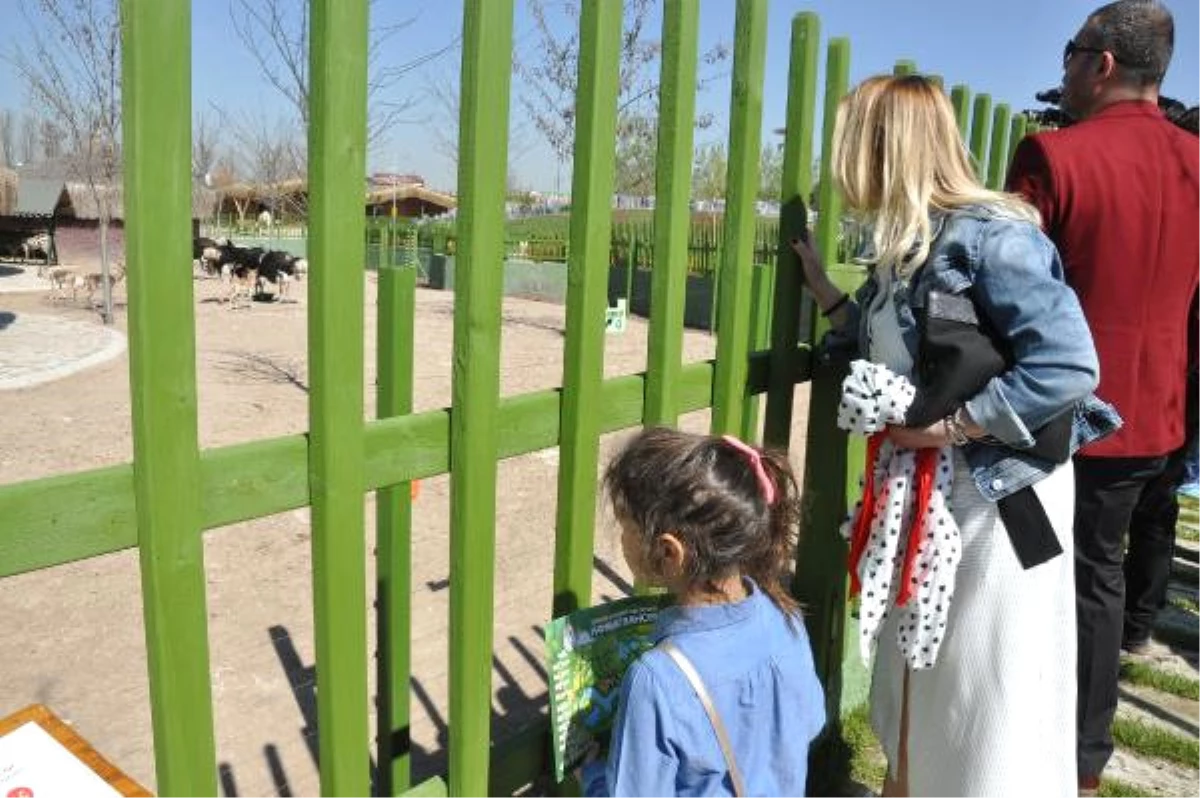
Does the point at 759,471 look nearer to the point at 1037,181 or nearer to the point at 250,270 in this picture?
the point at 1037,181

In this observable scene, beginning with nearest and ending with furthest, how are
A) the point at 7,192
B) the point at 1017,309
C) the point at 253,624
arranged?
the point at 1017,309 < the point at 253,624 < the point at 7,192

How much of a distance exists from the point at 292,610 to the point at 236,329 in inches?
449

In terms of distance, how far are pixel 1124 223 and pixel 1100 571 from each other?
0.83 meters

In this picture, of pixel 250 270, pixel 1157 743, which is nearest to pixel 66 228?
pixel 250 270

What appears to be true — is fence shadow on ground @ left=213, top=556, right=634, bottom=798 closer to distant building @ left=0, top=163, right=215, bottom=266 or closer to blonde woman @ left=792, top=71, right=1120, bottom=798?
blonde woman @ left=792, top=71, right=1120, bottom=798

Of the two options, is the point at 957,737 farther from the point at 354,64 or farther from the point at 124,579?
the point at 124,579

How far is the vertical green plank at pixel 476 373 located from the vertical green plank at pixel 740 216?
26.6 inches

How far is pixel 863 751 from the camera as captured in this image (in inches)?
114

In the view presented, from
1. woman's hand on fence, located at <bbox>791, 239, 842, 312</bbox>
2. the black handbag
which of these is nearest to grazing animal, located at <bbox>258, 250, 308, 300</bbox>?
woman's hand on fence, located at <bbox>791, 239, 842, 312</bbox>

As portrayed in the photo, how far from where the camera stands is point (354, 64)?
3.99ft

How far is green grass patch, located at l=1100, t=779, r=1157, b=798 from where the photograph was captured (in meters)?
2.66

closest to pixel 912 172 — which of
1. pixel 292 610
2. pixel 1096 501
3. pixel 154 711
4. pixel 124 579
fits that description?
pixel 1096 501

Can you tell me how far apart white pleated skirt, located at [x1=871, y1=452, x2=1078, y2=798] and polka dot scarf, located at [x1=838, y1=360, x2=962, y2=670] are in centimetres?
5

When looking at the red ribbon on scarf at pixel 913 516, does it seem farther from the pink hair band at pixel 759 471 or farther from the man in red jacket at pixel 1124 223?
the pink hair band at pixel 759 471
